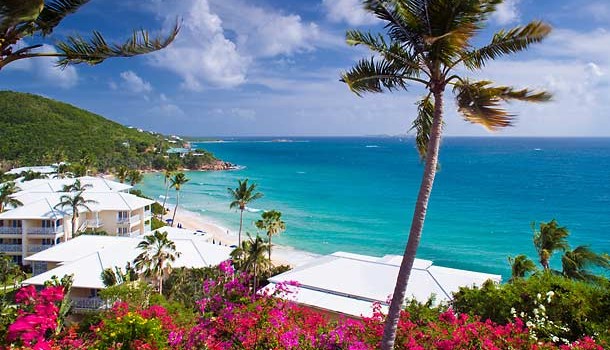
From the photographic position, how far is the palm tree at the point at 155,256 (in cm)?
2012

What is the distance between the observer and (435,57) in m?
5.48

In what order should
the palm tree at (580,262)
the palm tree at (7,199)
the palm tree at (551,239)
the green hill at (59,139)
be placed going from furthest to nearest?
the green hill at (59,139) < the palm tree at (7,199) < the palm tree at (551,239) < the palm tree at (580,262)

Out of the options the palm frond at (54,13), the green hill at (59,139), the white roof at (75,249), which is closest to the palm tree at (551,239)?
the palm frond at (54,13)

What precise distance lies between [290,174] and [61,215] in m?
76.5

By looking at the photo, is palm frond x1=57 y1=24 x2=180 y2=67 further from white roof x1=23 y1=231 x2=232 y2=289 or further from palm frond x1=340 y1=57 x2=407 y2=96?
white roof x1=23 y1=231 x2=232 y2=289

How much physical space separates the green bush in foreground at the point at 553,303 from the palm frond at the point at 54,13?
7.69 m

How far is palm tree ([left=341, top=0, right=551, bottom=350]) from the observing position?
17.0ft

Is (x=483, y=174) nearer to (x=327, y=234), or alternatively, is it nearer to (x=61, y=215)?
(x=327, y=234)

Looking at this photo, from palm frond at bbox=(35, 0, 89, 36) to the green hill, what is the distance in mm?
63104

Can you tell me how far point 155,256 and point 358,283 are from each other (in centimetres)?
1058

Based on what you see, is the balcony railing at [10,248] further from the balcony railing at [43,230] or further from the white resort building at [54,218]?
the balcony railing at [43,230]

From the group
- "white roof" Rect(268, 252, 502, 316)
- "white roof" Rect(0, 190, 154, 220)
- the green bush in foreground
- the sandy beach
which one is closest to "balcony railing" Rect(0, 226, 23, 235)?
"white roof" Rect(0, 190, 154, 220)

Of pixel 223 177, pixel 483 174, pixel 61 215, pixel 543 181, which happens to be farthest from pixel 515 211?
pixel 223 177

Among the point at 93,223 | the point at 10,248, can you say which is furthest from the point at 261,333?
the point at 93,223
